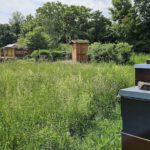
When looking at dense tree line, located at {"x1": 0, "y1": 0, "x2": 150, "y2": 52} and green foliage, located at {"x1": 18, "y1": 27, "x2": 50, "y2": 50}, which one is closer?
green foliage, located at {"x1": 18, "y1": 27, "x2": 50, "y2": 50}

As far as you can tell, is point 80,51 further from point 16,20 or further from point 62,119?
point 16,20

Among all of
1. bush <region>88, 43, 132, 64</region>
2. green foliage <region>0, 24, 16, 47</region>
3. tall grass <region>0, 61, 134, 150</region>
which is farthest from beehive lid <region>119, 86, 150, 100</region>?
green foliage <region>0, 24, 16, 47</region>

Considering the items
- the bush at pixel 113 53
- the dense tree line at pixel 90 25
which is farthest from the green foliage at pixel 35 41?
the bush at pixel 113 53

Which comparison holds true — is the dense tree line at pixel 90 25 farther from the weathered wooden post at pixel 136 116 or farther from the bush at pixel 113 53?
the weathered wooden post at pixel 136 116

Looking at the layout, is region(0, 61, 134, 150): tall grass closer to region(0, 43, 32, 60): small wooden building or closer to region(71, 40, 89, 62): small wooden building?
region(71, 40, 89, 62): small wooden building

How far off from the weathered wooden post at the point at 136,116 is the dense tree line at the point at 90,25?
930 inches

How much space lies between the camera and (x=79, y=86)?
4.83 metres

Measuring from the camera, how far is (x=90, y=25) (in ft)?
96.7

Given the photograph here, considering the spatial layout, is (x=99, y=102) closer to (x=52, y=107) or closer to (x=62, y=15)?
(x=52, y=107)

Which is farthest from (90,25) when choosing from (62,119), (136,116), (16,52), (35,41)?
(136,116)

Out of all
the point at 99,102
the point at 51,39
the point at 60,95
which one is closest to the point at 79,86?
the point at 99,102

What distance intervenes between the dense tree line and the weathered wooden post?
2362 centimetres

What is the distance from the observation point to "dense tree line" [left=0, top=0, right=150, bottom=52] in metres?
25.5

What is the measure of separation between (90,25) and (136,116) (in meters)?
28.8
